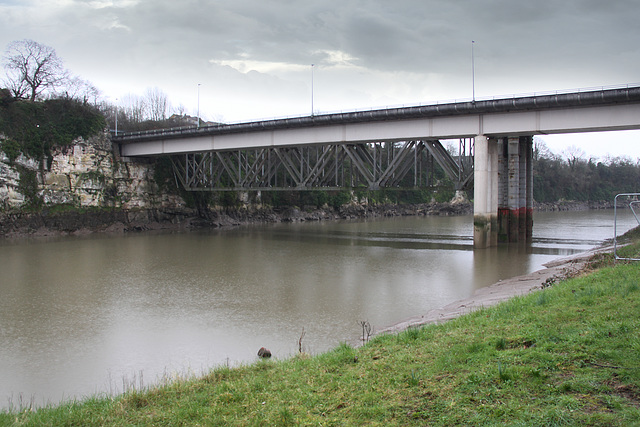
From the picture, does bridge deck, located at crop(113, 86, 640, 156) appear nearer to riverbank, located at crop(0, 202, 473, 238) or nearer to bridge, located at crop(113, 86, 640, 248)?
bridge, located at crop(113, 86, 640, 248)

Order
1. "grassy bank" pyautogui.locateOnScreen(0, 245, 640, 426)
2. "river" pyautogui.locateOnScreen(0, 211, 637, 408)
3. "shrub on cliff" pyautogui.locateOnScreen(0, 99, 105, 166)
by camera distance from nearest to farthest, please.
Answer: "grassy bank" pyautogui.locateOnScreen(0, 245, 640, 426)
"river" pyautogui.locateOnScreen(0, 211, 637, 408)
"shrub on cliff" pyautogui.locateOnScreen(0, 99, 105, 166)

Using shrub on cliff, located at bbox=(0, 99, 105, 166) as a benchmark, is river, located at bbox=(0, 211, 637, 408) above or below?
below

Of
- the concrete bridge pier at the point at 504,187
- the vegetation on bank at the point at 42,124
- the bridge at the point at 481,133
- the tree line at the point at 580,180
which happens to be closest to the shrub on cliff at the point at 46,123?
the vegetation on bank at the point at 42,124

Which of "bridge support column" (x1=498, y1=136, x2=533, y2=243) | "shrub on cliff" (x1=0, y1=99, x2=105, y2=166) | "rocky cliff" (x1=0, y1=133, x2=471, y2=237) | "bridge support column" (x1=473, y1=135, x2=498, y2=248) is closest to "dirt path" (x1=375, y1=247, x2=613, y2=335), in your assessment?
"bridge support column" (x1=473, y1=135, x2=498, y2=248)

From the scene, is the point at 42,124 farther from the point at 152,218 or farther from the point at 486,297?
the point at 486,297

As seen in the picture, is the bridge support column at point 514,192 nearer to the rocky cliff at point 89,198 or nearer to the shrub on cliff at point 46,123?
the rocky cliff at point 89,198

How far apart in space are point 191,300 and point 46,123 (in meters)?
38.5

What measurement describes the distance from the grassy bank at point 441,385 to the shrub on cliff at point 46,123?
44596mm

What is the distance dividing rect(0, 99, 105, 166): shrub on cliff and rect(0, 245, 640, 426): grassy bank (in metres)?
44.6

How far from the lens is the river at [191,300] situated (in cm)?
1090

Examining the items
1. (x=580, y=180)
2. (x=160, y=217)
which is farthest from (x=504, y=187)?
(x=580, y=180)

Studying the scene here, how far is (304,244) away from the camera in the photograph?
38.1m

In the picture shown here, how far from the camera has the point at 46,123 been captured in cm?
4741

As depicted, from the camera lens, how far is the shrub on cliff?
4469cm
